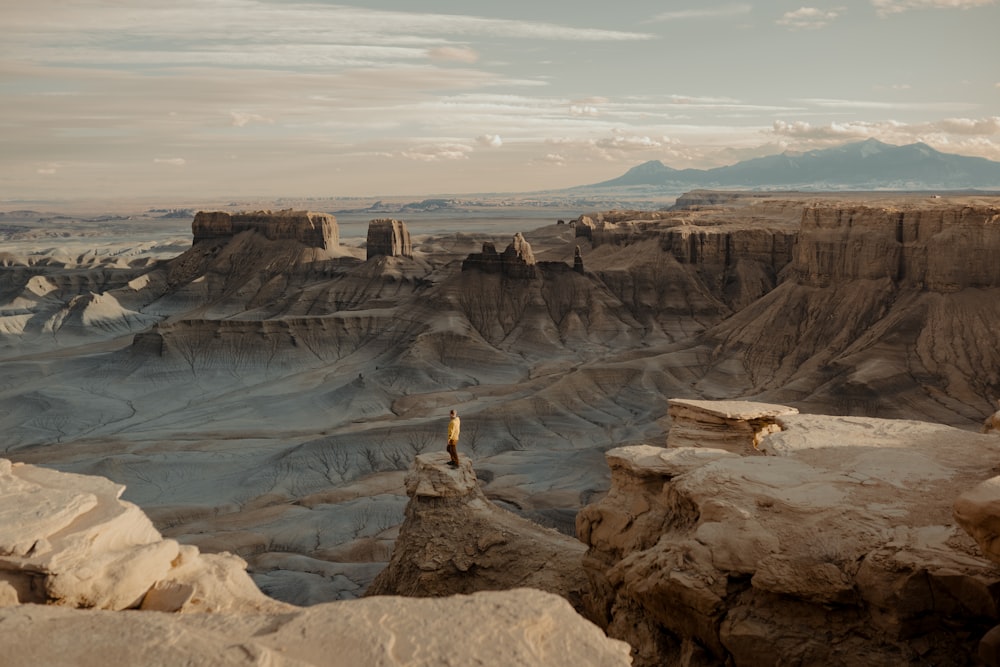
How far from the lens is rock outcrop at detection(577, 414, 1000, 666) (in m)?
11.5

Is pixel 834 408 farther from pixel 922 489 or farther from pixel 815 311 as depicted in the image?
pixel 922 489

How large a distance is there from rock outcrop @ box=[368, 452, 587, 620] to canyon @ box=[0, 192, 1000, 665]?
0.07 meters

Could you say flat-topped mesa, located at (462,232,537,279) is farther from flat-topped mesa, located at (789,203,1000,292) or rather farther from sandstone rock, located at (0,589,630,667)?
sandstone rock, located at (0,589,630,667)

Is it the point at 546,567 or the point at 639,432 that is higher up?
the point at 546,567

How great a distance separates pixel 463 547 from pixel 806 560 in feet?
31.3

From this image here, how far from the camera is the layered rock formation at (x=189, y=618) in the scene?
8.14m

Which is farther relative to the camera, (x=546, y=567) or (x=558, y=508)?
(x=558, y=508)

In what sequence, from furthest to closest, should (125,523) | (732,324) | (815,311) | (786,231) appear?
(786,231) → (732,324) → (815,311) → (125,523)

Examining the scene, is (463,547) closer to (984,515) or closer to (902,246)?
(984,515)

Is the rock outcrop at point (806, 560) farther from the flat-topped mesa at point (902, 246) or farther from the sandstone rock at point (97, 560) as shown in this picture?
the flat-topped mesa at point (902, 246)

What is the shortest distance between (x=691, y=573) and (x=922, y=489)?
3955mm

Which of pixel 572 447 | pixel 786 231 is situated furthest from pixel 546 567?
pixel 786 231

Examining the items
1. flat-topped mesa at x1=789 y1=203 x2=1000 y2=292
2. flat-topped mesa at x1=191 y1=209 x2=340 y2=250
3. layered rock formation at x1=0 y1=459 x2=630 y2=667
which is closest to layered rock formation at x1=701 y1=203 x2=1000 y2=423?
flat-topped mesa at x1=789 y1=203 x2=1000 y2=292

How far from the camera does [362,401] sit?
192 feet
